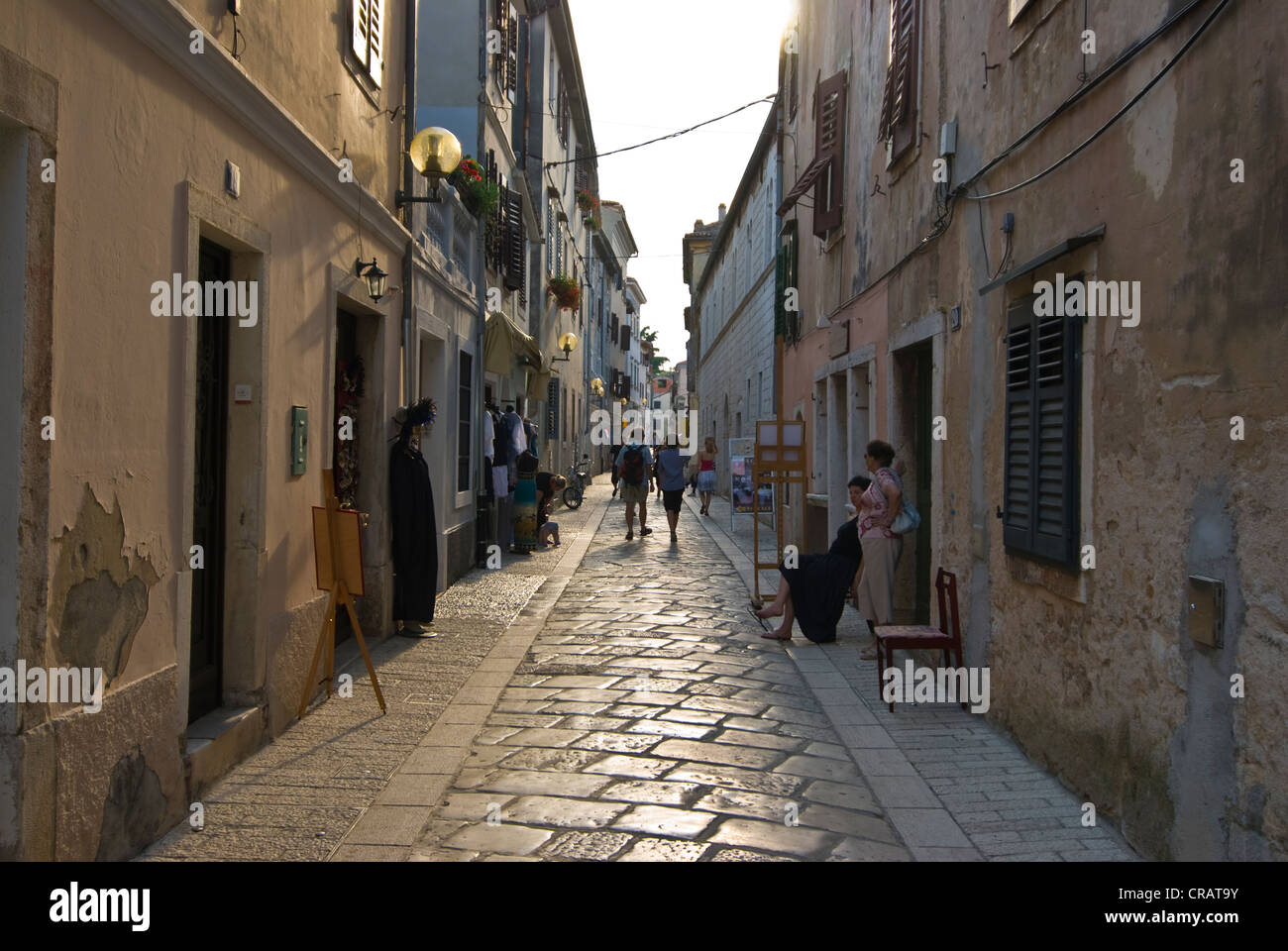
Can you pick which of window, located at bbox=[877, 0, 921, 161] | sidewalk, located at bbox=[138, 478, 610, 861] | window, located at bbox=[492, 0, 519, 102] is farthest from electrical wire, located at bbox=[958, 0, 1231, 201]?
window, located at bbox=[492, 0, 519, 102]

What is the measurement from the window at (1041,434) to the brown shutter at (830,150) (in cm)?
603

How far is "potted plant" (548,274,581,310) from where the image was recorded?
21828 mm

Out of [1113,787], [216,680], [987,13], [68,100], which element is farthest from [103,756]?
[987,13]

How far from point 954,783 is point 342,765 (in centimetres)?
305

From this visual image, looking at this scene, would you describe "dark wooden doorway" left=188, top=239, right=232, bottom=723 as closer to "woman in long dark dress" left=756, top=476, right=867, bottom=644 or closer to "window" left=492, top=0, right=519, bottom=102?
"woman in long dark dress" left=756, top=476, right=867, bottom=644

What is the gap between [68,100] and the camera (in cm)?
363

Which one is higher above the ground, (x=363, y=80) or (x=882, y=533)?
(x=363, y=80)

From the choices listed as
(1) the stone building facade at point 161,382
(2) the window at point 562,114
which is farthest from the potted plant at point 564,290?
(1) the stone building facade at point 161,382

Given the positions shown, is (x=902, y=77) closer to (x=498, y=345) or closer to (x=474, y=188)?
(x=474, y=188)

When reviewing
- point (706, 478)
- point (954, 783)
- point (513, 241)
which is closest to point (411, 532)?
point (954, 783)

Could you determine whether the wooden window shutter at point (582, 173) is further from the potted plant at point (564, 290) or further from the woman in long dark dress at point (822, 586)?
the woman in long dark dress at point (822, 586)

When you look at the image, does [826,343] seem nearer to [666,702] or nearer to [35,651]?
[666,702]

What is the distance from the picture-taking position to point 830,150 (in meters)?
11.9

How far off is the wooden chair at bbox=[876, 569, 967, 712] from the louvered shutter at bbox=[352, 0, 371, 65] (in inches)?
210
